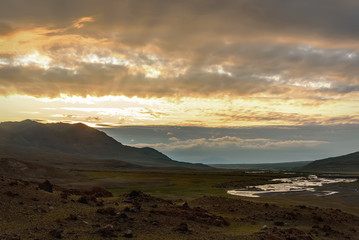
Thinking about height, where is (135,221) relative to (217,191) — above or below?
above

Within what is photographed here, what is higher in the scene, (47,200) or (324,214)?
(47,200)

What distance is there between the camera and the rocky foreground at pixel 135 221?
2012 centimetres

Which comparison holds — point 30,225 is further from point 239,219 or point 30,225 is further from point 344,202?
point 344,202

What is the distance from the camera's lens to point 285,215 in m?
33.5

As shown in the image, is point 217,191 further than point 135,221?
Yes

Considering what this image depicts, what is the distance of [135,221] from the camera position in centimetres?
2291

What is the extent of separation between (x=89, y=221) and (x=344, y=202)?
49296 millimetres

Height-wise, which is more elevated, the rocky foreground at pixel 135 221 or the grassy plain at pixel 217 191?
the rocky foreground at pixel 135 221

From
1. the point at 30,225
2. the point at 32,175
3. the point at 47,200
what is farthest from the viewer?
the point at 32,175

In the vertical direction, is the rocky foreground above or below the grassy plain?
above

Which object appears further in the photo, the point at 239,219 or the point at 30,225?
the point at 239,219

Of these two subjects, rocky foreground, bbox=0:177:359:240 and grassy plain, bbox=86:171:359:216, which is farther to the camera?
grassy plain, bbox=86:171:359:216

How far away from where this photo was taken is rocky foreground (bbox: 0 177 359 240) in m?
20.1

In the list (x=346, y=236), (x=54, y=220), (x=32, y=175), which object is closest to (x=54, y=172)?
(x=32, y=175)
